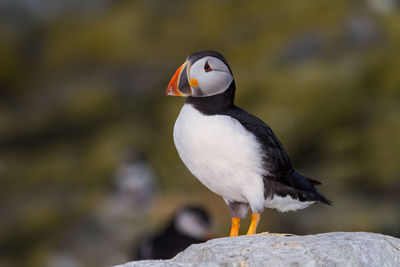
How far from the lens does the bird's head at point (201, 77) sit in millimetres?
3590

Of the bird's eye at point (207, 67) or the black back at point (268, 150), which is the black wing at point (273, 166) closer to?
the black back at point (268, 150)

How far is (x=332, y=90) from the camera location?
15828mm

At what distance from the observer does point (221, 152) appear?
140 inches

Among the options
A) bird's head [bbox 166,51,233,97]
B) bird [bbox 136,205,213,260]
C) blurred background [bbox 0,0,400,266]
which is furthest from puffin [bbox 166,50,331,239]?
blurred background [bbox 0,0,400,266]

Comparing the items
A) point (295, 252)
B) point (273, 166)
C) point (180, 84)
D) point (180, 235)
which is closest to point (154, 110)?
point (180, 235)

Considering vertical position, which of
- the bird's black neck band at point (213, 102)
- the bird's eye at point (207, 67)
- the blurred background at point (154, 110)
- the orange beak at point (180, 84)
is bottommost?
the blurred background at point (154, 110)

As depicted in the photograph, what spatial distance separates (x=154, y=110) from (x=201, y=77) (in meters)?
16.3

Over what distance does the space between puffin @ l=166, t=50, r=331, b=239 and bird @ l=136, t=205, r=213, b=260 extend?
2940mm

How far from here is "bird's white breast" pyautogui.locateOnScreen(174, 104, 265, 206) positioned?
3564mm

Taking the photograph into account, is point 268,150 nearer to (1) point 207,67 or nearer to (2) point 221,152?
(2) point 221,152

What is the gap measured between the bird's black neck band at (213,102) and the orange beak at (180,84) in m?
0.11

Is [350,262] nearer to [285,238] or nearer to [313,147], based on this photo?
[285,238]

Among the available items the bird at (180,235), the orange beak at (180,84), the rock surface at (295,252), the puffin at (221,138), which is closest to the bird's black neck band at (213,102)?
the puffin at (221,138)

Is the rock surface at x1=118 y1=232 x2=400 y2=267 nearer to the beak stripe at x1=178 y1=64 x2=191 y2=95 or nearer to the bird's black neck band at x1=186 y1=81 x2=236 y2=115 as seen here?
the bird's black neck band at x1=186 y1=81 x2=236 y2=115
